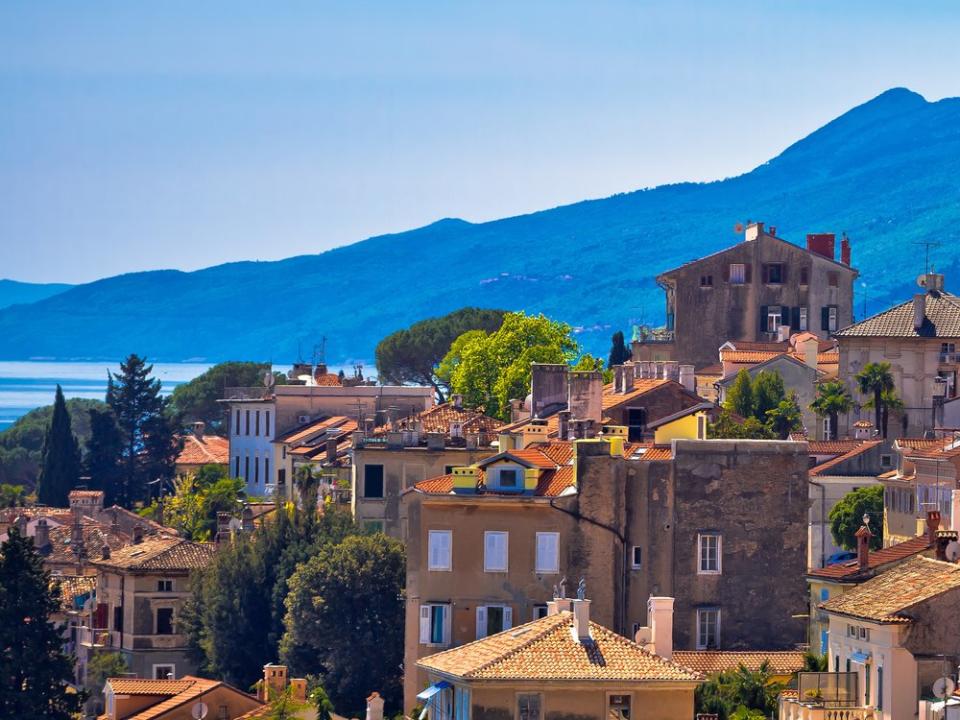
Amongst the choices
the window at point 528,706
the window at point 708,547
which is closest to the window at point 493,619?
the window at point 708,547

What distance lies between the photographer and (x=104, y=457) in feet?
477

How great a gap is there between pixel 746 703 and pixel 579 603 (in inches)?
208

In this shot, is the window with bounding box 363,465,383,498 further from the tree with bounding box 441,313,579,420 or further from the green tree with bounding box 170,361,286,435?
the green tree with bounding box 170,361,286,435

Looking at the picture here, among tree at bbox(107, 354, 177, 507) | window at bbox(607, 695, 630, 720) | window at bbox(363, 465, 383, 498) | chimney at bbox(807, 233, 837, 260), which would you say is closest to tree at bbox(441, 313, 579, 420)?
chimney at bbox(807, 233, 837, 260)

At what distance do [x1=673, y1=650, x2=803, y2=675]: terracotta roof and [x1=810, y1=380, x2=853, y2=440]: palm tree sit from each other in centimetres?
3445

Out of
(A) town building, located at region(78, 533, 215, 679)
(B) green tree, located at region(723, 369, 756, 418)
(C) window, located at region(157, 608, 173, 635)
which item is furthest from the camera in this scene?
(B) green tree, located at region(723, 369, 756, 418)

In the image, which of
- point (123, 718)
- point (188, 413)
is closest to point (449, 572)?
point (123, 718)

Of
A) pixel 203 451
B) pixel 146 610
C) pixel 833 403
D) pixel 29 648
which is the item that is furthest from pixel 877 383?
pixel 203 451

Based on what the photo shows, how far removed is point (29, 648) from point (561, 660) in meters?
32.8

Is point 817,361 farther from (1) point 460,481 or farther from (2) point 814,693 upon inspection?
(2) point 814,693

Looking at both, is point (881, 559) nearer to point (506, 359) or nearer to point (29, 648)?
point (29, 648)

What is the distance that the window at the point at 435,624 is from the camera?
6762 cm

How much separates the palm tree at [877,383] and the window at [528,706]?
50156 mm

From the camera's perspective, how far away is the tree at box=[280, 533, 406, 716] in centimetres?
7438
